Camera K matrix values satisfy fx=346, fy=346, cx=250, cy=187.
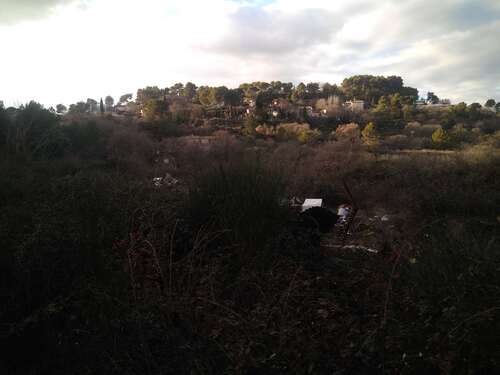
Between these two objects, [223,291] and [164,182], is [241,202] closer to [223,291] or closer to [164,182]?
[223,291]

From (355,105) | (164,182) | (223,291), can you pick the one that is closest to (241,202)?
(223,291)

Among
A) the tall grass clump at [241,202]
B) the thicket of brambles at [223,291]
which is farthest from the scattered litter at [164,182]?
the tall grass clump at [241,202]

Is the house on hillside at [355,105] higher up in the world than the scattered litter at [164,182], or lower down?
higher up

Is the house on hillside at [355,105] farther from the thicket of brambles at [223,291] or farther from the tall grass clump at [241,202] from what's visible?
the thicket of brambles at [223,291]

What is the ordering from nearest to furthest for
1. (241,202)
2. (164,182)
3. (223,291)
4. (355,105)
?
(223,291) < (241,202) < (164,182) < (355,105)

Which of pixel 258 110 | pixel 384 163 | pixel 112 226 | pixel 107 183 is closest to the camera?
pixel 112 226

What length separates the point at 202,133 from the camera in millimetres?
26188

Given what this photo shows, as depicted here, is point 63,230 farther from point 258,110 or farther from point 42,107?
point 258,110

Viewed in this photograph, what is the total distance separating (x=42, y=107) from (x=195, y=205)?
1360 centimetres

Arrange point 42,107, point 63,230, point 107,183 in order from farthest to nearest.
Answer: point 42,107
point 107,183
point 63,230

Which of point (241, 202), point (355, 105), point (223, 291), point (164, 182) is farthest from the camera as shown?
point (355, 105)

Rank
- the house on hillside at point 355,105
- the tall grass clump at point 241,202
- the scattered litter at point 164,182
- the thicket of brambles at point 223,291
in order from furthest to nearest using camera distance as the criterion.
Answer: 1. the house on hillside at point 355,105
2. the scattered litter at point 164,182
3. the tall grass clump at point 241,202
4. the thicket of brambles at point 223,291

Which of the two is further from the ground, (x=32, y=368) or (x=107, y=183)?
(x=107, y=183)

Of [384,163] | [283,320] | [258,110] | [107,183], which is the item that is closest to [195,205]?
[107,183]
